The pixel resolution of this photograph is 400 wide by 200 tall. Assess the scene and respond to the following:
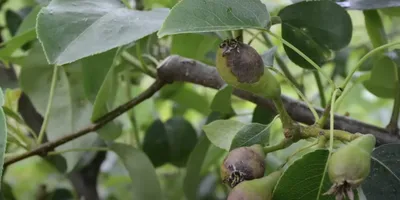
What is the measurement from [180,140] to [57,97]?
165mm

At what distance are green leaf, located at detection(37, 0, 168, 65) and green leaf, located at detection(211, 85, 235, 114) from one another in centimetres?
11

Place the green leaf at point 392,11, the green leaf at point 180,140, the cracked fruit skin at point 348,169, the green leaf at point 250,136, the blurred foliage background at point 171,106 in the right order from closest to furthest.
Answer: the cracked fruit skin at point 348,169 → the green leaf at point 250,136 → the green leaf at point 392,11 → the blurred foliage background at point 171,106 → the green leaf at point 180,140

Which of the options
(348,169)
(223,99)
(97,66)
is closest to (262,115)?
(223,99)

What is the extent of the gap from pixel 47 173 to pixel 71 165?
0.37m

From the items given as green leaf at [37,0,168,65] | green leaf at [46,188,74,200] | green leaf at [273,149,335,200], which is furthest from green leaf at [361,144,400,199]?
green leaf at [46,188,74,200]

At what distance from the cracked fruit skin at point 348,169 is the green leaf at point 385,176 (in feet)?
0.32

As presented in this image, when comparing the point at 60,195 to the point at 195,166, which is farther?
the point at 60,195

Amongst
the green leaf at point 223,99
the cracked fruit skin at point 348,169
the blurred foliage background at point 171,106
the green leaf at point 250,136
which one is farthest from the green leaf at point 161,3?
the cracked fruit skin at point 348,169

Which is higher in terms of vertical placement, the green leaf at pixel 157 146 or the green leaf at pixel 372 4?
the green leaf at pixel 372 4

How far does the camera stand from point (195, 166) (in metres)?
0.56

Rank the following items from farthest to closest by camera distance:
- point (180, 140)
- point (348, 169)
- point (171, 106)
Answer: point (171, 106)
point (180, 140)
point (348, 169)

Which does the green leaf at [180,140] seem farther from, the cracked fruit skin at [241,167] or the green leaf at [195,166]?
the cracked fruit skin at [241,167]

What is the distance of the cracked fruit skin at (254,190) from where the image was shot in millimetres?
289

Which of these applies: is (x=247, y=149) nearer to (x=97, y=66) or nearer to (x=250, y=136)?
(x=250, y=136)
